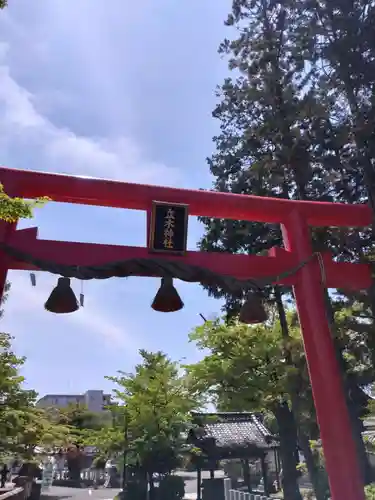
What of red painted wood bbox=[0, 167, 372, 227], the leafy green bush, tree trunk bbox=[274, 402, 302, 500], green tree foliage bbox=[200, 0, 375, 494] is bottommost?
the leafy green bush

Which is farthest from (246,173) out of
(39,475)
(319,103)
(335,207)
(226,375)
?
(39,475)

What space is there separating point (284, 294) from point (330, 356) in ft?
28.4

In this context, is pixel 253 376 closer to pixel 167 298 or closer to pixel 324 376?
pixel 324 376

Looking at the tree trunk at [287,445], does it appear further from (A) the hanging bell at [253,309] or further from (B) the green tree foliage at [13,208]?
(B) the green tree foliage at [13,208]

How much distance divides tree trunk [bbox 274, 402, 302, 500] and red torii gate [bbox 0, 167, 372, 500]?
9.26 meters

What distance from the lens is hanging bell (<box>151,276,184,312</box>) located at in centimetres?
549

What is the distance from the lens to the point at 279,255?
20.8ft

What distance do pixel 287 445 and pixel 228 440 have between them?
16.1ft

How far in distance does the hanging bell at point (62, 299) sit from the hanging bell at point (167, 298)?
3.19 feet

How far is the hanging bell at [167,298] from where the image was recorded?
5488 mm

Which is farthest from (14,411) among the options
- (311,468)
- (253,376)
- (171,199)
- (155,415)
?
(171,199)

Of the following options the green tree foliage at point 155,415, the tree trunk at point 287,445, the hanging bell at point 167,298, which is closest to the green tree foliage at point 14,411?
the green tree foliage at point 155,415

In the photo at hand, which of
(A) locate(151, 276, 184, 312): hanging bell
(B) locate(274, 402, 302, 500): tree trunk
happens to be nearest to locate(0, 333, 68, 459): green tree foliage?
(B) locate(274, 402, 302, 500): tree trunk

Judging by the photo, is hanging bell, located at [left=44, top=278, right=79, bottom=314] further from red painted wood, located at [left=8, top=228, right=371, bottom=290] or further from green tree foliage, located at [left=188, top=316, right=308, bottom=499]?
green tree foliage, located at [left=188, top=316, right=308, bottom=499]
